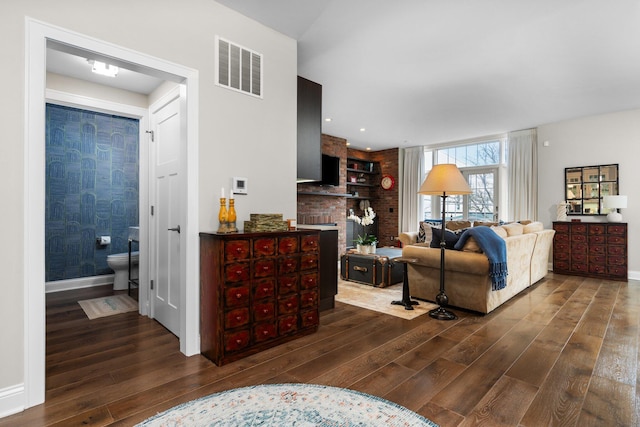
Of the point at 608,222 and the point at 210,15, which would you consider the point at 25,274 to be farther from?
the point at 608,222

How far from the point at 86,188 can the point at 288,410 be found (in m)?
4.53

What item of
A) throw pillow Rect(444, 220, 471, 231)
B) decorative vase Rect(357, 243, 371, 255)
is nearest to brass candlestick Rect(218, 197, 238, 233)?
decorative vase Rect(357, 243, 371, 255)

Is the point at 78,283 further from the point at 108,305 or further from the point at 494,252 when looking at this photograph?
the point at 494,252

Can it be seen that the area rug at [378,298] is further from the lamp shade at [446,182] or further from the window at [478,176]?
the window at [478,176]

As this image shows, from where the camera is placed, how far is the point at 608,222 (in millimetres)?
5379

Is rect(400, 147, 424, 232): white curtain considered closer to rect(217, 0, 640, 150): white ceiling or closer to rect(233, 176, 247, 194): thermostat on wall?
rect(217, 0, 640, 150): white ceiling

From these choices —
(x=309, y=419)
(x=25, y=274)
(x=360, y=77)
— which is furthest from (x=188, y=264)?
(x=360, y=77)

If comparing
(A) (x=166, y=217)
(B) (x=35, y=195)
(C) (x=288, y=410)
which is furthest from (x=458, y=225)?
(B) (x=35, y=195)

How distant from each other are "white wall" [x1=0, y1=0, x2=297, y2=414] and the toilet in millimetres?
2519

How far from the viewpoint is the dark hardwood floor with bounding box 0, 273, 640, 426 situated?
178 cm

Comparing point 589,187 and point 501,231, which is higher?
point 589,187

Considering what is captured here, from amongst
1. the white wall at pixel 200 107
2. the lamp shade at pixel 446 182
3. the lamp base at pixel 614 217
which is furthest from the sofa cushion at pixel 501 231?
the lamp base at pixel 614 217

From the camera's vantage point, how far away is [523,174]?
6.62 metres

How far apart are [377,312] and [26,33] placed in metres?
3.46
